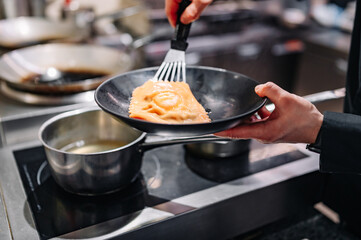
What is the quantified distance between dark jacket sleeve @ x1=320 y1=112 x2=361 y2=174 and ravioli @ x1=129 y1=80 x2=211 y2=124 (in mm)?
309

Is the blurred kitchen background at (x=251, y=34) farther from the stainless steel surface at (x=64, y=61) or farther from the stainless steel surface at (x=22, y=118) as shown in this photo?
the stainless steel surface at (x=22, y=118)

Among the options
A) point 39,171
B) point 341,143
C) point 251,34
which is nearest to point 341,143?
point 341,143

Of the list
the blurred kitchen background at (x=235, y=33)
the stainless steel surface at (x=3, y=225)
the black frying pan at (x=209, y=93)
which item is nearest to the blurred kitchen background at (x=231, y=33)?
the blurred kitchen background at (x=235, y=33)

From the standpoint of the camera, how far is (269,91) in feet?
2.99

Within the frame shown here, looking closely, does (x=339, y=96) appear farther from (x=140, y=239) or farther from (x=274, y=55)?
(x=274, y=55)

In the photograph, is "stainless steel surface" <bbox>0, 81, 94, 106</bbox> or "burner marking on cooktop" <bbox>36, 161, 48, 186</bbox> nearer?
"burner marking on cooktop" <bbox>36, 161, 48, 186</bbox>

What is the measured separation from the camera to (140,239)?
0.97 metres

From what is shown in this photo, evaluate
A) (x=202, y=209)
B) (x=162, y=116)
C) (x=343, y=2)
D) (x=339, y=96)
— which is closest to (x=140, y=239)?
(x=202, y=209)

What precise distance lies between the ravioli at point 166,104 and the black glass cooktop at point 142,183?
10.0 inches

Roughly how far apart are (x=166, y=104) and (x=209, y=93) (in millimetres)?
186

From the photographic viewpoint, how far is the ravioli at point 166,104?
928 millimetres

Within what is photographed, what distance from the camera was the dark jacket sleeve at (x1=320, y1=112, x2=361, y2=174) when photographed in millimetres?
956

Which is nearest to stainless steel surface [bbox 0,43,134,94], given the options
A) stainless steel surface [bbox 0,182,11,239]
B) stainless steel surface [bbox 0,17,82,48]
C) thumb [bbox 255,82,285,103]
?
stainless steel surface [bbox 0,17,82,48]

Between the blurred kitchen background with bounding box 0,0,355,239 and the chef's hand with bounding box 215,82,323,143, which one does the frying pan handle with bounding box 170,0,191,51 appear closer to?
the chef's hand with bounding box 215,82,323,143
